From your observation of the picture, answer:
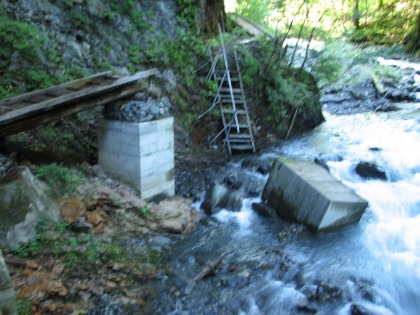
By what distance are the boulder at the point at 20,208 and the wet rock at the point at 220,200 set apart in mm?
3021

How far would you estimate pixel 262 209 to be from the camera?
7734 millimetres

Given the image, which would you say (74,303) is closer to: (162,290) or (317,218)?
(162,290)

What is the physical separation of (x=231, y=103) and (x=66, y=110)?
6.21 metres

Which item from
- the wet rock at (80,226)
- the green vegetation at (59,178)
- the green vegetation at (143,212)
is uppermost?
the green vegetation at (59,178)

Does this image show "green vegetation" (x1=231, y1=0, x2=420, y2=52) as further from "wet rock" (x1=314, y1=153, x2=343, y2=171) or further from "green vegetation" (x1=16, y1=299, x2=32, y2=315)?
"green vegetation" (x1=16, y1=299, x2=32, y2=315)

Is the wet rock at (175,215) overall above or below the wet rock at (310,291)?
below

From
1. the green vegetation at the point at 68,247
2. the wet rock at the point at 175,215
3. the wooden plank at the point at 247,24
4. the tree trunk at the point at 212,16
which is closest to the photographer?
the green vegetation at the point at 68,247

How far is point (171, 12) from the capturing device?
494 inches

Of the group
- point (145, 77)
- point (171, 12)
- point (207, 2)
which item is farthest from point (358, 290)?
point (207, 2)

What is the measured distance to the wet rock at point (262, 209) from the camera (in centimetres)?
767

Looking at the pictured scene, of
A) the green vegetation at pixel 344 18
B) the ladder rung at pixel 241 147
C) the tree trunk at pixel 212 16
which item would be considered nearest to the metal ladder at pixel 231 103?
the ladder rung at pixel 241 147

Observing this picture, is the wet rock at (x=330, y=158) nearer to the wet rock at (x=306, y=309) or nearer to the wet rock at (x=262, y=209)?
the wet rock at (x=262, y=209)

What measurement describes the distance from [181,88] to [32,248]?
23.3ft

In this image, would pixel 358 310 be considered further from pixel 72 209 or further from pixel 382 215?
pixel 72 209
